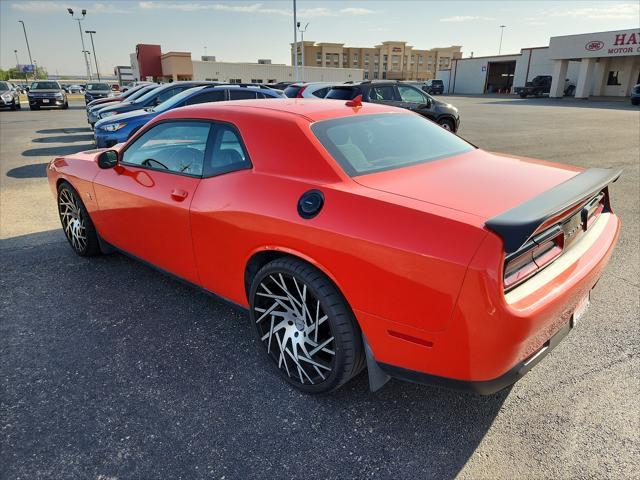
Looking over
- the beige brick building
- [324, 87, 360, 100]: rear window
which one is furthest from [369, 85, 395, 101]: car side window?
the beige brick building

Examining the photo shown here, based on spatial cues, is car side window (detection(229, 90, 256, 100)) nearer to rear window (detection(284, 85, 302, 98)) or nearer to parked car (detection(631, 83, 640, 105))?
rear window (detection(284, 85, 302, 98))

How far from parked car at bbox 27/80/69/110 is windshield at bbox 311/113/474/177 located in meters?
29.3

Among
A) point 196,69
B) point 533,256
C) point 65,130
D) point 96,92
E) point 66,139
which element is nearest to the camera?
point 533,256

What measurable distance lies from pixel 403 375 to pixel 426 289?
1.58ft

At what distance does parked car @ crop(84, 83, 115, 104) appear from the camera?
24.2m

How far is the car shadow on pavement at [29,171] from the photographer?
869 centimetres

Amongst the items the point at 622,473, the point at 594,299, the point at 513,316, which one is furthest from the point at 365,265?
the point at 594,299

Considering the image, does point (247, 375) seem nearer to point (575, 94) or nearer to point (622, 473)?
point (622, 473)

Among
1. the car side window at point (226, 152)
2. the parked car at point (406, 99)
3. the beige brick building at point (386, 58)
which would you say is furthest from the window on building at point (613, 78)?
the beige brick building at point (386, 58)

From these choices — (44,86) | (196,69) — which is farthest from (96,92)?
(196,69)

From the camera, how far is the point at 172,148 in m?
3.38

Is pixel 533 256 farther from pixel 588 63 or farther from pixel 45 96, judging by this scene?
pixel 588 63

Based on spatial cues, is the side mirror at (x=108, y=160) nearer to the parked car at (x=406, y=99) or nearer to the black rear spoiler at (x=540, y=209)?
the black rear spoiler at (x=540, y=209)

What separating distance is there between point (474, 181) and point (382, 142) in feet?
2.35
